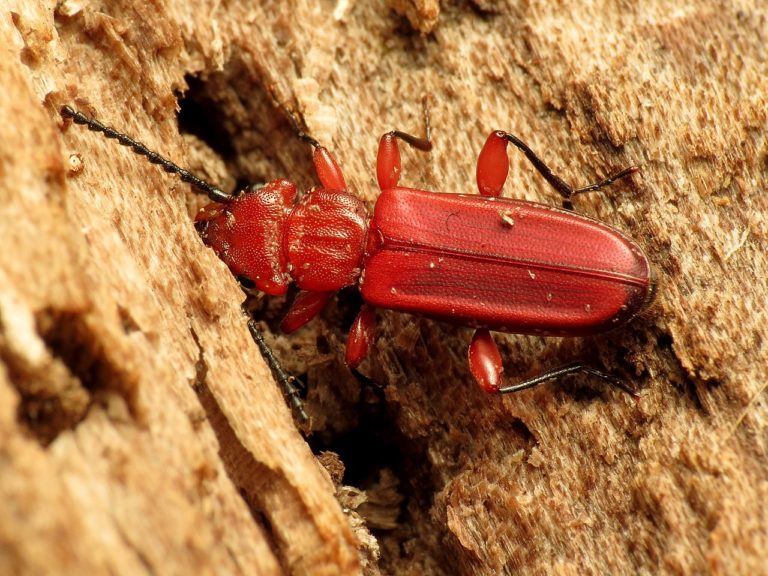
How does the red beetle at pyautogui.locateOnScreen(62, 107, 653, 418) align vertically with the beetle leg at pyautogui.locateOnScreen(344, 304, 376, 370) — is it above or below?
above

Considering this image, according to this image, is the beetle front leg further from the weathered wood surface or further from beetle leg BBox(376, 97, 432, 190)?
beetle leg BBox(376, 97, 432, 190)

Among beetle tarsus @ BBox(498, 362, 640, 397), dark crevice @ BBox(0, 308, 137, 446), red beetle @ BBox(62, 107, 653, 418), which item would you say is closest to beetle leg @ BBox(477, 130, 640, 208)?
red beetle @ BBox(62, 107, 653, 418)

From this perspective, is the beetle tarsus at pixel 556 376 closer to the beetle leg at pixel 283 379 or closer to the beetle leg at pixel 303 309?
the beetle leg at pixel 283 379

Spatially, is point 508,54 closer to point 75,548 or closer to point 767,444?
point 767,444

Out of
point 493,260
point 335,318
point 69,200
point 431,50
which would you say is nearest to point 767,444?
point 493,260

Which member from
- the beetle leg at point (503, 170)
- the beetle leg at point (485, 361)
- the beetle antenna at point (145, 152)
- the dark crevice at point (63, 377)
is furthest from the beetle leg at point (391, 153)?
the dark crevice at point (63, 377)

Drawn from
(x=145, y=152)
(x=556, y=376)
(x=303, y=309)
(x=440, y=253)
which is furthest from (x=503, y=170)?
(x=145, y=152)
